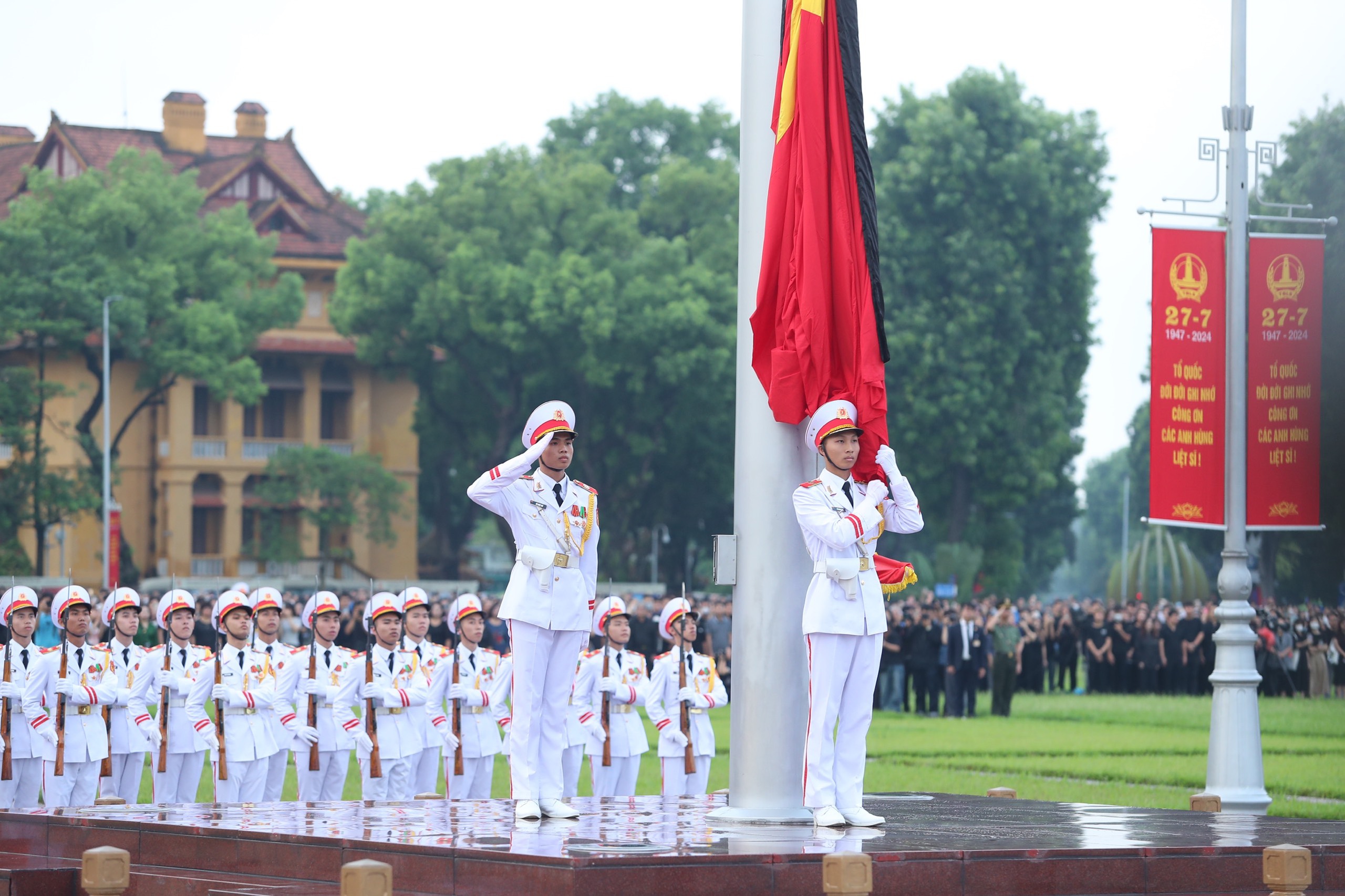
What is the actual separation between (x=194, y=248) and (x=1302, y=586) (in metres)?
27.7

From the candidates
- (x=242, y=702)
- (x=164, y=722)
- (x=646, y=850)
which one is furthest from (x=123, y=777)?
(x=646, y=850)

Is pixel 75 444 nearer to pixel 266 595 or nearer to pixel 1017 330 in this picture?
pixel 1017 330

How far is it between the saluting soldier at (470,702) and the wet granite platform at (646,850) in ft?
10.7

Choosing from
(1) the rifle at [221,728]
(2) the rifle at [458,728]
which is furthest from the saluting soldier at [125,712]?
(2) the rifle at [458,728]

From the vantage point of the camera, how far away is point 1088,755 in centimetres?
2192

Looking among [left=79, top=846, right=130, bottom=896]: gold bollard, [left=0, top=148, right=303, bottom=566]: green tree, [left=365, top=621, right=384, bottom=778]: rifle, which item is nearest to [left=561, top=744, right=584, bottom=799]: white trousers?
[left=365, top=621, right=384, bottom=778]: rifle

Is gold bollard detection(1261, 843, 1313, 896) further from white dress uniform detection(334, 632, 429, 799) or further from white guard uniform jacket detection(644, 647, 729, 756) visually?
white dress uniform detection(334, 632, 429, 799)

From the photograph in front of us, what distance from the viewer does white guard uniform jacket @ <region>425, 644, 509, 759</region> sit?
14141mm

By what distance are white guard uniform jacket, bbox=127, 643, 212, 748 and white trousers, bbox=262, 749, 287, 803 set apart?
0.51 m

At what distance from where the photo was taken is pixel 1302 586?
38.8 m

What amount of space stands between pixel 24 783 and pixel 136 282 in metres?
34.5

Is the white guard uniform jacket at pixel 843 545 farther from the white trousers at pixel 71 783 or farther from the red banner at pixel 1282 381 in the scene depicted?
the red banner at pixel 1282 381

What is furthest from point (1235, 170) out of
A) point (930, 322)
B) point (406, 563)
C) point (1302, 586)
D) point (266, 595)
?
point (406, 563)

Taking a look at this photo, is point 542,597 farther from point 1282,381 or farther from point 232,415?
point 232,415
